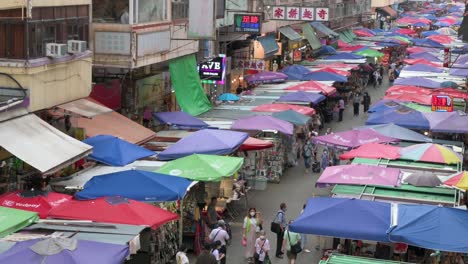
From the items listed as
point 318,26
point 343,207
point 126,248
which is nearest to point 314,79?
point 318,26

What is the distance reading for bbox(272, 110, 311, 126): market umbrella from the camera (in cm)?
2769

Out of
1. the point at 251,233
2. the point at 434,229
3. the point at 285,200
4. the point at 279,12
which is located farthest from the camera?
the point at 279,12

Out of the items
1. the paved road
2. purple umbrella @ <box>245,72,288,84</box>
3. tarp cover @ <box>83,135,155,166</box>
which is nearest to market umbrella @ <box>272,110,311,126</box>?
the paved road

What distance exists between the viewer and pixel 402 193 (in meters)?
18.2

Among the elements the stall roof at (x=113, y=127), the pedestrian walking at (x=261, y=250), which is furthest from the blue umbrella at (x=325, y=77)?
the pedestrian walking at (x=261, y=250)

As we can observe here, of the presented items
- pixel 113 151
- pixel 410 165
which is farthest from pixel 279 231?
pixel 113 151

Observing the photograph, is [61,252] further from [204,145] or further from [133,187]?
[204,145]

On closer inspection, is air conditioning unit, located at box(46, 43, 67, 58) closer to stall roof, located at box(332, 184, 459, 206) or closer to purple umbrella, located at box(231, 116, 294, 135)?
stall roof, located at box(332, 184, 459, 206)

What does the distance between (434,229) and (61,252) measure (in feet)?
21.9

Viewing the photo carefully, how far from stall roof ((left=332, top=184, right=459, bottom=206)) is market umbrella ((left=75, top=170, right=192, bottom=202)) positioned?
3.60m

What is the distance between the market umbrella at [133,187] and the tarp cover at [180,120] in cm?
833

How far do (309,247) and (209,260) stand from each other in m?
5.87

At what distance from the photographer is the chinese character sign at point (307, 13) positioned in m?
39.4

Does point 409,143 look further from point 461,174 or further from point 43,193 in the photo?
point 43,193
